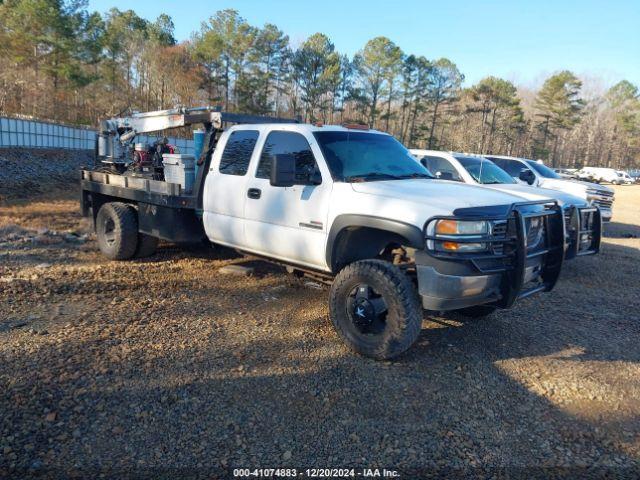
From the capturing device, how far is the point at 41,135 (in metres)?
22.1

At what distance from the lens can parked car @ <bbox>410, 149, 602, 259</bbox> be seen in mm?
4930

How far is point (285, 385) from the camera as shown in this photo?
12.2 ft

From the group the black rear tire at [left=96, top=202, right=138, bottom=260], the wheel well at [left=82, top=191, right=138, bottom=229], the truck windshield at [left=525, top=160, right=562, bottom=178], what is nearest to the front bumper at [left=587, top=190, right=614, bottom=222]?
the truck windshield at [left=525, top=160, right=562, bottom=178]

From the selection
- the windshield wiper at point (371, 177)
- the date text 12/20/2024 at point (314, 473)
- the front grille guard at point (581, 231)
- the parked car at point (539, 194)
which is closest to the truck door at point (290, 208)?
the windshield wiper at point (371, 177)

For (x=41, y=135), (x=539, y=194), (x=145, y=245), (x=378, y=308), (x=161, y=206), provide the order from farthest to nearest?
(x=41, y=135) < (x=145, y=245) < (x=539, y=194) < (x=161, y=206) < (x=378, y=308)

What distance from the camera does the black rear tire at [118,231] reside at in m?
6.90

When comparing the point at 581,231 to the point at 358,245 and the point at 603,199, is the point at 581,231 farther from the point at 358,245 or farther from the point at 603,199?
the point at 603,199

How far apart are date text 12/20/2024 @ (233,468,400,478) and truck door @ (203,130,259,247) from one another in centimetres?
309

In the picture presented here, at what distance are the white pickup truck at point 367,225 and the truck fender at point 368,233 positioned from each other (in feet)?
0.04

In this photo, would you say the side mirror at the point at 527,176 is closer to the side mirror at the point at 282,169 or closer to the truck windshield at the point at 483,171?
the truck windshield at the point at 483,171

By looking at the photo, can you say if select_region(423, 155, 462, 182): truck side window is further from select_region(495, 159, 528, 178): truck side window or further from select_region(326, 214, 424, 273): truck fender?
select_region(326, 214, 424, 273): truck fender

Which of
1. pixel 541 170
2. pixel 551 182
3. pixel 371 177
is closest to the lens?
pixel 371 177

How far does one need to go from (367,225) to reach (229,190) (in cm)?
206

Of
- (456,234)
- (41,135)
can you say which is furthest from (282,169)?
(41,135)
